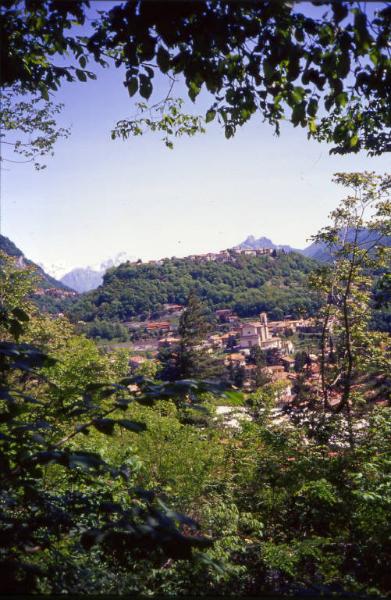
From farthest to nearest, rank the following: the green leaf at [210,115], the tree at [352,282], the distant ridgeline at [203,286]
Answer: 1. the distant ridgeline at [203,286]
2. the tree at [352,282]
3. the green leaf at [210,115]

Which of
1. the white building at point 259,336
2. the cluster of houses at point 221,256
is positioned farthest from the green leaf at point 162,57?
the cluster of houses at point 221,256

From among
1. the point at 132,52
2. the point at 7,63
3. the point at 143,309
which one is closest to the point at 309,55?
the point at 132,52

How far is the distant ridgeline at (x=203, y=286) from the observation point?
45.3 metres

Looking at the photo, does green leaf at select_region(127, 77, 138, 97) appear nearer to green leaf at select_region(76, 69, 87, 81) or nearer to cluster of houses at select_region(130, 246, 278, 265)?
green leaf at select_region(76, 69, 87, 81)

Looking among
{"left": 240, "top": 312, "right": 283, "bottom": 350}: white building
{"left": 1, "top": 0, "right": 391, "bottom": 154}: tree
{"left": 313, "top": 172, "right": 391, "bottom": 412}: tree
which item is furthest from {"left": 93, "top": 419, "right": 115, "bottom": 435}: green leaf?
{"left": 240, "top": 312, "right": 283, "bottom": 350}: white building

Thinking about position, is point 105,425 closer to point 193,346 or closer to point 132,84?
point 132,84

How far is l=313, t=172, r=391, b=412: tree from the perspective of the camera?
26.9 ft

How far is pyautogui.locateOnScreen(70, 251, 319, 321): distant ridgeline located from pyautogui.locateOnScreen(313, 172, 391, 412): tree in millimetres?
30405

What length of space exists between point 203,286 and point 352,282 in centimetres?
4429

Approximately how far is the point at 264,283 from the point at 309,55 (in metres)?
47.6

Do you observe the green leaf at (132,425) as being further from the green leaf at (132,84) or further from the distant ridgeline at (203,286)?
the distant ridgeline at (203,286)

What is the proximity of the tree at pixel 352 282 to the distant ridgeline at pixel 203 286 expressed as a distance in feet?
99.8

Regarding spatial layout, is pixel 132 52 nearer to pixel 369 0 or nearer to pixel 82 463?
pixel 369 0

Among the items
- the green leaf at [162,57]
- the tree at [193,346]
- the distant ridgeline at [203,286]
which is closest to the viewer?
the green leaf at [162,57]
